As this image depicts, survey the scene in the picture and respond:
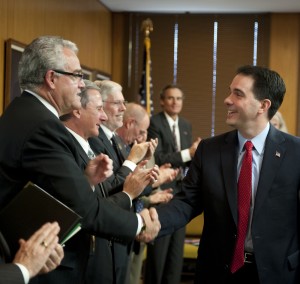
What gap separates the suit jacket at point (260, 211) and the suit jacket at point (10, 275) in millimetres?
1225

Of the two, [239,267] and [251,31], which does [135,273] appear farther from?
[251,31]

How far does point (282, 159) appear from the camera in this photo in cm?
308

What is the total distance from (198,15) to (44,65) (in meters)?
7.26

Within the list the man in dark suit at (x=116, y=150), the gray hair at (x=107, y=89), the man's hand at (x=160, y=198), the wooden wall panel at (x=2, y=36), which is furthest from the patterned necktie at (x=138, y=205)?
the wooden wall panel at (x=2, y=36)

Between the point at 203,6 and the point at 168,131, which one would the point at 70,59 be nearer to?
the point at 168,131

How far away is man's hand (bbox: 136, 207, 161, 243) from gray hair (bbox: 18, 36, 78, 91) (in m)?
0.86

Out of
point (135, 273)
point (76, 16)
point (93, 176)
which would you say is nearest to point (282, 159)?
point (93, 176)

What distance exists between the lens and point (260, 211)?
3.01 meters

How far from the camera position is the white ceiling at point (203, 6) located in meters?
8.74

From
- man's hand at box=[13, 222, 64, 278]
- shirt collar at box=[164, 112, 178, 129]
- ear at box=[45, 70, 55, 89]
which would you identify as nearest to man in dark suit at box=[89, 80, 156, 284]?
ear at box=[45, 70, 55, 89]

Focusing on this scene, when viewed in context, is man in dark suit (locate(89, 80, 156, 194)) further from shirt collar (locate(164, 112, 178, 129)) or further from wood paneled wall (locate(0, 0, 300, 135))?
shirt collar (locate(164, 112, 178, 129))

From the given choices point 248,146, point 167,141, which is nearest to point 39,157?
point 248,146

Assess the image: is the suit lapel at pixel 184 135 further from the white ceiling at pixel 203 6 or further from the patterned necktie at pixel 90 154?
the patterned necktie at pixel 90 154

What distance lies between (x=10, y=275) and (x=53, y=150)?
1.74 feet
